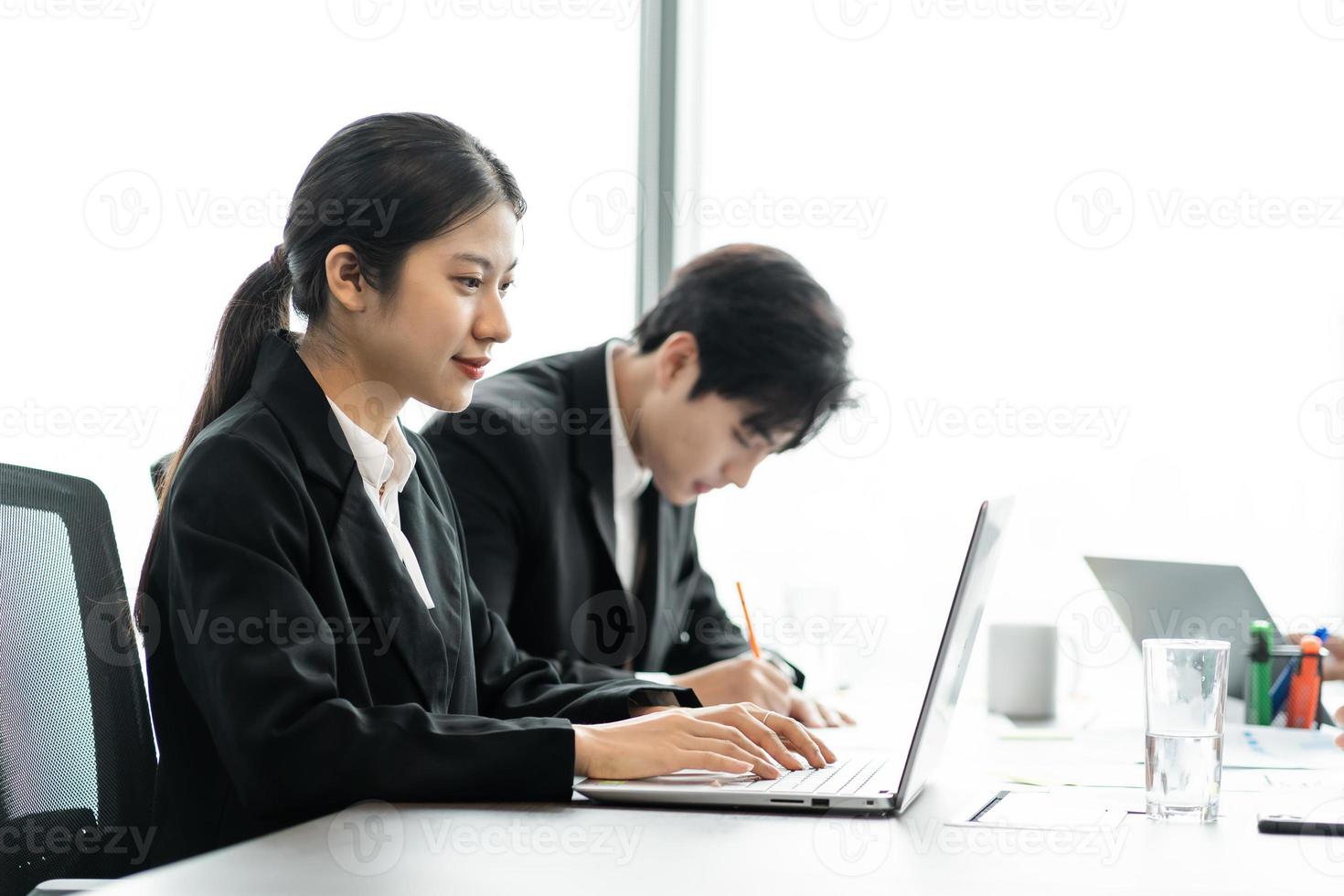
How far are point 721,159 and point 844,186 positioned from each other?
1.08 ft

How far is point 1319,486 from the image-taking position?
2.54 m

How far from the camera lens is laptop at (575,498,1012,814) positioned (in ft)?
3.12

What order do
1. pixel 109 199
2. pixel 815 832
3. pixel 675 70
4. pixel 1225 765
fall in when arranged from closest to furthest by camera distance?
pixel 815 832 < pixel 1225 765 < pixel 109 199 < pixel 675 70

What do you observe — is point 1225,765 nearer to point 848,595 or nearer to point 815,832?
point 815,832

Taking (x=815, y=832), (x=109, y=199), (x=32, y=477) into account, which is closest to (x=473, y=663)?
(x=32, y=477)

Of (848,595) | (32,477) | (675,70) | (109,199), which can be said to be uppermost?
(675,70)
